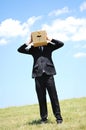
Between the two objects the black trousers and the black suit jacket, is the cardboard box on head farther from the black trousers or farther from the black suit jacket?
the black trousers

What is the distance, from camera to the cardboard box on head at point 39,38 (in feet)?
40.0

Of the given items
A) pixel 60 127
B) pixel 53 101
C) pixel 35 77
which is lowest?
pixel 60 127

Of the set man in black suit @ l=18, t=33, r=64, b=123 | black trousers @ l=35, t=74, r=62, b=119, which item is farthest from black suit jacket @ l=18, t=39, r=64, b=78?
black trousers @ l=35, t=74, r=62, b=119

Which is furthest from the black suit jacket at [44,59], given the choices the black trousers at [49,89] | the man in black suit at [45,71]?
the black trousers at [49,89]

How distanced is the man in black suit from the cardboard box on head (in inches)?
7.0

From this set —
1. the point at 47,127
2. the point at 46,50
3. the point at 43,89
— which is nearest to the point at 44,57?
the point at 46,50

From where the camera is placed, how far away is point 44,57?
12.3 m

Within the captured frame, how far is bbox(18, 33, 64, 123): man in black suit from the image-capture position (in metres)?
12.2

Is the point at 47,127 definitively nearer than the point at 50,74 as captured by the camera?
Yes

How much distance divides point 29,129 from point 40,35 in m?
3.06

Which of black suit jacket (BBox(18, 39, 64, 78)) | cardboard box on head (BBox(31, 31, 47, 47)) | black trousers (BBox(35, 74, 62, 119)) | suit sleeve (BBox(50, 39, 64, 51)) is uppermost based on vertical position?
cardboard box on head (BBox(31, 31, 47, 47))

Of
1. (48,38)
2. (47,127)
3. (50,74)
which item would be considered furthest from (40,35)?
(47,127)

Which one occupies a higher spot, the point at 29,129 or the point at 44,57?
the point at 44,57

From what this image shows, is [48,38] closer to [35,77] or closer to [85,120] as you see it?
[35,77]
